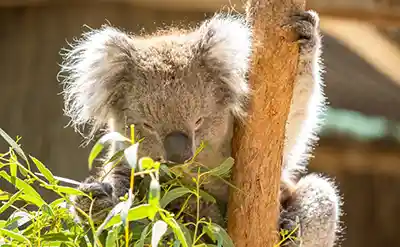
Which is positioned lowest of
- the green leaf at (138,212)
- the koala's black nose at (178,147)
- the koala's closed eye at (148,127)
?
the green leaf at (138,212)

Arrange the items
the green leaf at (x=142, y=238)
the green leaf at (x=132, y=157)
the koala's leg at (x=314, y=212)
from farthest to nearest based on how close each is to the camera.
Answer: the koala's leg at (x=314, y=212) → the green leaf at (x=142, y=238) → the green leaf at (x=132, y=157)

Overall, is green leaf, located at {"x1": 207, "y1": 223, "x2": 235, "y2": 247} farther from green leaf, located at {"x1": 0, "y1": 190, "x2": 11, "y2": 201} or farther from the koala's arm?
the koala's arm

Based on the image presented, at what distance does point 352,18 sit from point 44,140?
1.90 m

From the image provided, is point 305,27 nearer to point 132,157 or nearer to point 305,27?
point 305,27

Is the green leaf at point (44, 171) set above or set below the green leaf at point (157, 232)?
above

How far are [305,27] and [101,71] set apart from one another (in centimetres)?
66

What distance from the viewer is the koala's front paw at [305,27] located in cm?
221

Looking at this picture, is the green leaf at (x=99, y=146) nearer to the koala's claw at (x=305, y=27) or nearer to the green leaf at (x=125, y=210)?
the green leaf at (x=125, y=210)

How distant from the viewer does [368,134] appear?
5.46 m

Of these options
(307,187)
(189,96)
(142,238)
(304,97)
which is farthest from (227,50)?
(142,238)

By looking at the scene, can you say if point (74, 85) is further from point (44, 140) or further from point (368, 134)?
point (368, 134)

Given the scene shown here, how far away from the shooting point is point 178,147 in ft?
7.05

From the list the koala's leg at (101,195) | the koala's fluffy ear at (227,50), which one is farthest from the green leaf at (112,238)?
the koala's fluffy ear at (227,50)

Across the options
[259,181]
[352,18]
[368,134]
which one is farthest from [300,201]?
[368,134]
